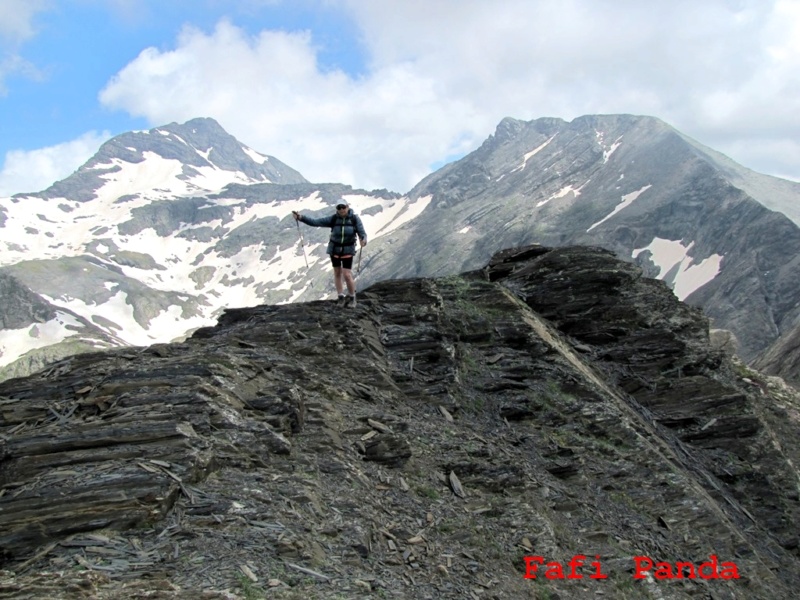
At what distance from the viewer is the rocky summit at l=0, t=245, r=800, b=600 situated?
8.20 meters

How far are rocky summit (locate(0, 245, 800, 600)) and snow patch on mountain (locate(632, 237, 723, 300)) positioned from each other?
108174 millimetres

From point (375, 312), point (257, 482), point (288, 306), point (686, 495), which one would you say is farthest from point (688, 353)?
point (257, 482)

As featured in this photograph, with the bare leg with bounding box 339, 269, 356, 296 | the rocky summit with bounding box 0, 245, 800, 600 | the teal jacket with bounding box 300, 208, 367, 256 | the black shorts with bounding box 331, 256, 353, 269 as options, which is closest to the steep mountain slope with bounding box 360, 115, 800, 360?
the rocky summit with bounding box 0, 245, 800, 600

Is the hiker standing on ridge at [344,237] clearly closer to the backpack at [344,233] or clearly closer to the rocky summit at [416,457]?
the backpack at [344,233]

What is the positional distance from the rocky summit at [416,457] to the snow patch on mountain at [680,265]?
108174 millimetres

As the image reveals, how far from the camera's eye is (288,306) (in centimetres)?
1750

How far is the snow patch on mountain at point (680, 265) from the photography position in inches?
4892

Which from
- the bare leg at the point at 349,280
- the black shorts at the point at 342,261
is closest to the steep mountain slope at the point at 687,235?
the bare leg at the point at 349,280

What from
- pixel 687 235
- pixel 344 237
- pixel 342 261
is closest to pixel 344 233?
pixel 344 237

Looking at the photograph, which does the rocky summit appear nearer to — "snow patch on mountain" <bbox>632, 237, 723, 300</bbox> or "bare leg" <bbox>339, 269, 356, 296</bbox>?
"bare leg" <bbox>339, 269, 356, 296</bbox>

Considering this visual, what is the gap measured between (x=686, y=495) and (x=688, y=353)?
6.20 meters

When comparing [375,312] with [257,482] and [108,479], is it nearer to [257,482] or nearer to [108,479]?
[257,482]

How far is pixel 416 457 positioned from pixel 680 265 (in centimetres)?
13535

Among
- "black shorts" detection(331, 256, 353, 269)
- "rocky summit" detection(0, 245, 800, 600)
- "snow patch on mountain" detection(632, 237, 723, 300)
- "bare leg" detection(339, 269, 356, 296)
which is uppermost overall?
"snow patch on mountain" detection(632, 237, 723, 300)
